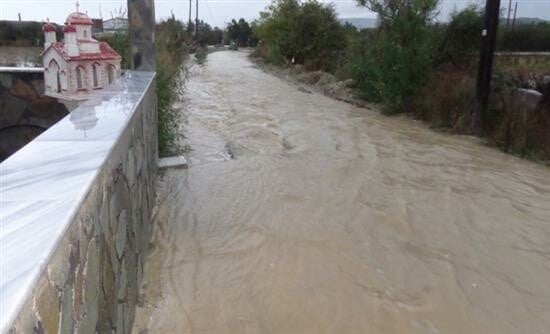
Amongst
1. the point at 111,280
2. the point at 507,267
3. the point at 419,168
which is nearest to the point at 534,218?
the point at 507,267

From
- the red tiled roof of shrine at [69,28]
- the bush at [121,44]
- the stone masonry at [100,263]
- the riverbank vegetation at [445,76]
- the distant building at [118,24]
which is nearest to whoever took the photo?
the stone masonry at [100,263]

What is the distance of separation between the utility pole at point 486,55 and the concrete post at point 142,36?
17.4 feet

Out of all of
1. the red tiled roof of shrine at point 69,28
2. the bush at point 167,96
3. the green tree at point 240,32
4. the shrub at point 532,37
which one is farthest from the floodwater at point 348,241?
the green tree at point 240,32

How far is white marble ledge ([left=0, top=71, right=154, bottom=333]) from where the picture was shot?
987 millimetres

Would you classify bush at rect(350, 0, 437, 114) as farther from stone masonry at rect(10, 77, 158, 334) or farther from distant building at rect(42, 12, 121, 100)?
stone masonry at rect(10, 77, 158, 334)

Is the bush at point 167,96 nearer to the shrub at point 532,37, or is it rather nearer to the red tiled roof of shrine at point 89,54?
the red tiled roof of shrine at point 89,54

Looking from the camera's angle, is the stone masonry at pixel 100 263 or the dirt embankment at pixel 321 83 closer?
the stone masonry at pixel 100 263

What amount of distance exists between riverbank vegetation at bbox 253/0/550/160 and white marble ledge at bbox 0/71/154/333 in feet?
21.1

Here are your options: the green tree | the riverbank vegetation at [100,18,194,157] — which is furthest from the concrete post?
the green tree

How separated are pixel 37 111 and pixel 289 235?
377 centimetres

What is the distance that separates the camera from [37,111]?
5.93 metres

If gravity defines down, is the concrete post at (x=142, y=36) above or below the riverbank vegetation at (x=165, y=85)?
above

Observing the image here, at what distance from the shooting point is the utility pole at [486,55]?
766 centimetres

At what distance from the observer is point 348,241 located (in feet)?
13.0
